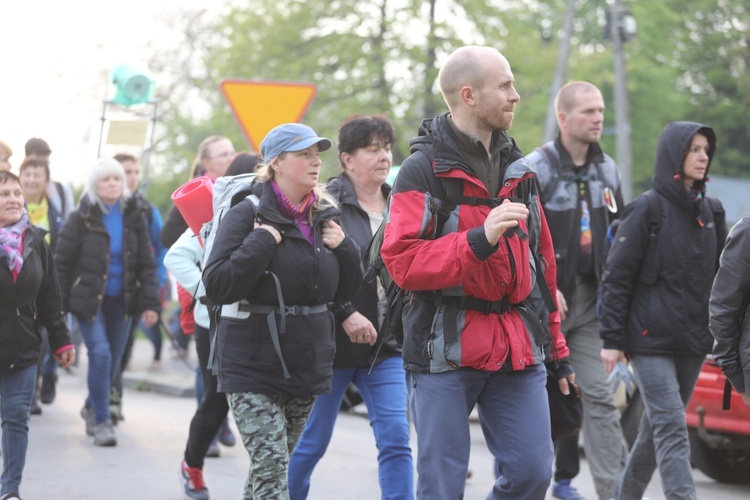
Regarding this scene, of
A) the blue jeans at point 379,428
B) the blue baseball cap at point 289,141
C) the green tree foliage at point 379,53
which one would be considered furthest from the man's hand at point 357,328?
the green tree foliage at point 379,53

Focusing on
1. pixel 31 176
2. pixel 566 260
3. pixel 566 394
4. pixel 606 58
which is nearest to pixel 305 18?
pixel 606 58

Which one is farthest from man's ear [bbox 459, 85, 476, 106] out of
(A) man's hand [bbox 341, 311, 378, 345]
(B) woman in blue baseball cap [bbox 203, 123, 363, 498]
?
(A) man's hand [bbox 341, 311, 378, 345]

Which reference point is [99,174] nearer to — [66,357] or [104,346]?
[104,346]

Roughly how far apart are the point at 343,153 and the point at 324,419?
4.51 feet

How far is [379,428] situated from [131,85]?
25.5 feet

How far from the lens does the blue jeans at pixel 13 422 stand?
6254mm

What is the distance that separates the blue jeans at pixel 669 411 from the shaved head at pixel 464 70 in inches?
86.4

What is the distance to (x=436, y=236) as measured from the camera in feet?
14.4

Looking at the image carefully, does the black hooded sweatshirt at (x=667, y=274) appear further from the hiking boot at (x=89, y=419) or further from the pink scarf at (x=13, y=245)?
the hiking boot at (x=89, y=419)

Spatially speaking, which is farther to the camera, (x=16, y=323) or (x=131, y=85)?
(x=131, y=85)

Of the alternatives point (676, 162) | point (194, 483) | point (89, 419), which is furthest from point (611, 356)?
point (89, 419)

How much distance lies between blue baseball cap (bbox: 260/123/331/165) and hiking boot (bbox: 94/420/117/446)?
3.92 m

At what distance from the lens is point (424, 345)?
173 inches

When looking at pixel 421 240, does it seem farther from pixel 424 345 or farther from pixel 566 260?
pixel 566 260
